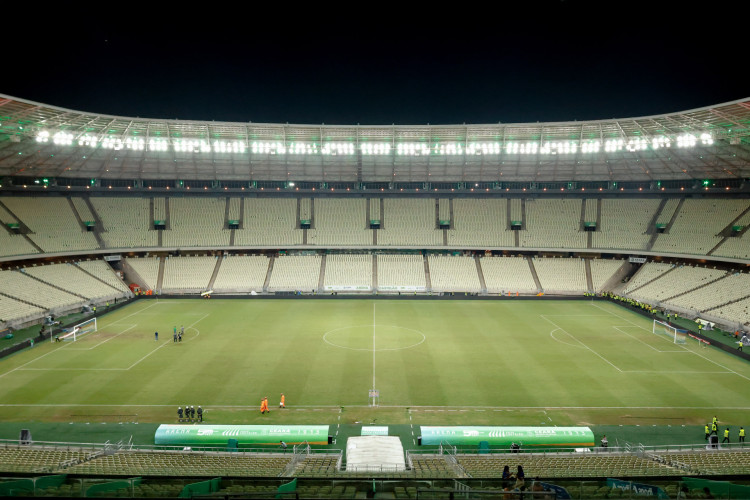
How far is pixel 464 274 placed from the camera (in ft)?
186

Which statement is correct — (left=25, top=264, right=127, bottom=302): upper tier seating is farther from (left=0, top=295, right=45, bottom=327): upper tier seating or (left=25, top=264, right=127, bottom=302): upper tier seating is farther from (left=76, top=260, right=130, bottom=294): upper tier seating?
(left=0, top=295, right=45, bottom=327): upper tier seating

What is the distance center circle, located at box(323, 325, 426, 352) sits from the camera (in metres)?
33.3

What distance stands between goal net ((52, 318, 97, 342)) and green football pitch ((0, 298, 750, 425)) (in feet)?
2.87

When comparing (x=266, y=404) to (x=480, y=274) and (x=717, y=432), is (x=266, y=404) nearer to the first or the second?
(x=717, y=432)

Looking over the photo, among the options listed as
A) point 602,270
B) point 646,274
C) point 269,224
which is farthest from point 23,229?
point 646,274

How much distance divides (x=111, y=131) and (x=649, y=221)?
206 feet

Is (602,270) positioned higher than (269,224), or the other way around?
(269,224)

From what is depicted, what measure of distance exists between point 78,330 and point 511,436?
33636 mm

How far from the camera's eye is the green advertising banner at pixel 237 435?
18906 mm

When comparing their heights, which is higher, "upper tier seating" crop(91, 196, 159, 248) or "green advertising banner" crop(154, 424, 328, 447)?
"upper tier seating" crop(91, 196, 159, 248)

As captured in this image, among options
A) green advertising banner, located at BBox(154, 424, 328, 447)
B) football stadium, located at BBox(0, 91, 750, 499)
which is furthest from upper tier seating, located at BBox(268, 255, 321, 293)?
green advertising banner, located at BBox(154, 424, 328, 447)

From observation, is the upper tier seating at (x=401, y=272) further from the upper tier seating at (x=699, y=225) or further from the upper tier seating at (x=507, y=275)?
the upper tier seating at (x=699, y=225)

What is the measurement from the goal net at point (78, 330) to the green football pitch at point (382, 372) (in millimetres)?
874

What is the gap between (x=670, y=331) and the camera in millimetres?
37344
